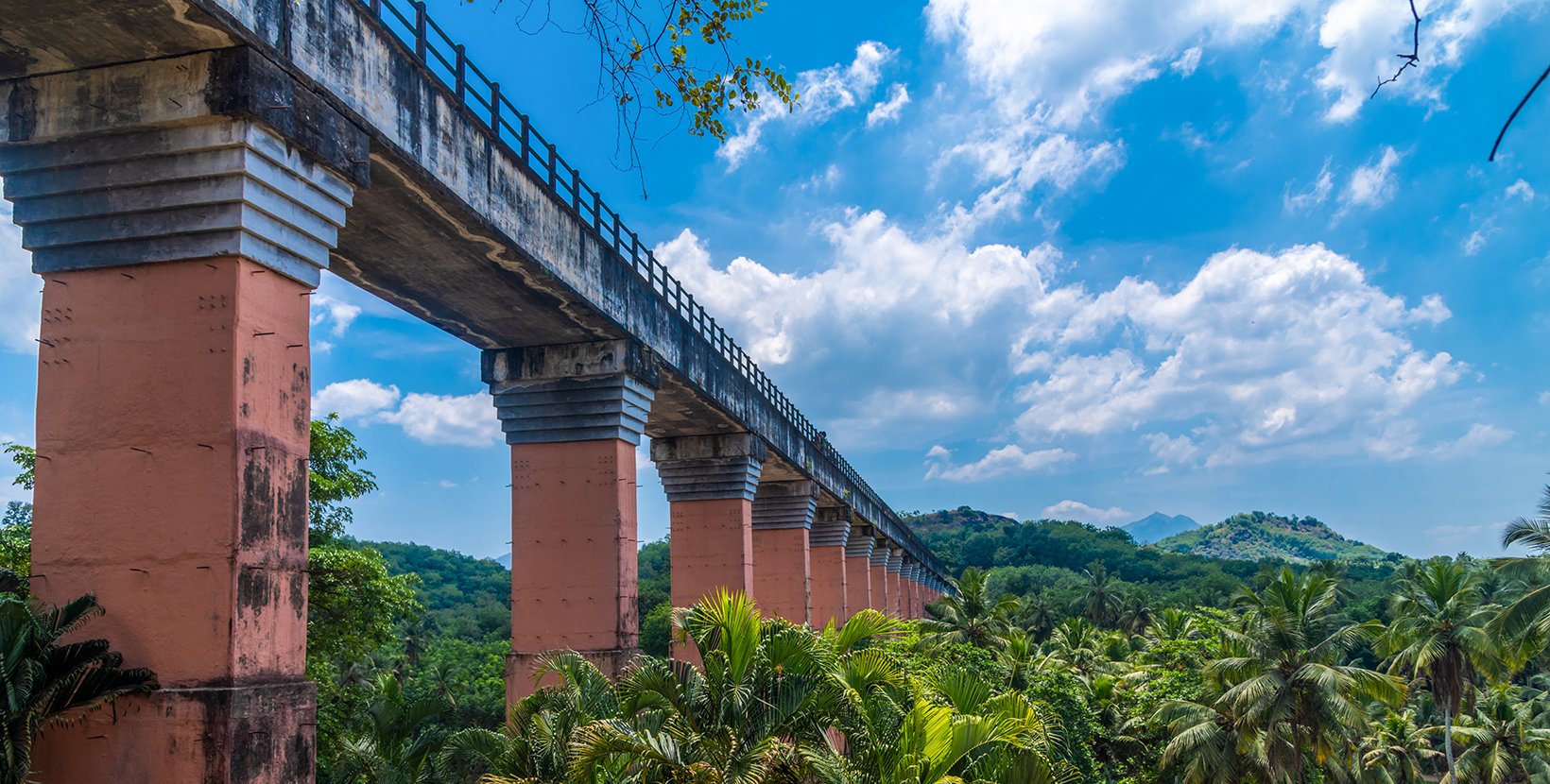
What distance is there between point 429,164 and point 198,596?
14.6 ft

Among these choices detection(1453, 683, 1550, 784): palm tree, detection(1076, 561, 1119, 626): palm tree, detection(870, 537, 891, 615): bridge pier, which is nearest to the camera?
detection(1453, 683, 1550, 784): palm tree

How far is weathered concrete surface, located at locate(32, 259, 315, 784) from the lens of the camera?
22.0 ft

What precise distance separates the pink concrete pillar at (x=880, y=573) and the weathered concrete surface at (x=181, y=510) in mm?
37379

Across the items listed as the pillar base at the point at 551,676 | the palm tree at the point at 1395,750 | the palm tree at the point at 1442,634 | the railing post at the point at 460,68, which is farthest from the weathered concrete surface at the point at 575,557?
the palm tree at the point at 1395,750

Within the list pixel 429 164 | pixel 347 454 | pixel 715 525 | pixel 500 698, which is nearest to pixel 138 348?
pixel 429 164

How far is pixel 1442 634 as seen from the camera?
105 ft

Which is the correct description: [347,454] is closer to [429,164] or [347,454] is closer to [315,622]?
[315,622]

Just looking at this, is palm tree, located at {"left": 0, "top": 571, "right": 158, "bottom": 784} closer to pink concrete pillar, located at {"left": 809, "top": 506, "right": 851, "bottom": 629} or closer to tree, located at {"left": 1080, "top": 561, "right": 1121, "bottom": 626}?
pink concrete pillar, located at {"left": 809, "top": 506, "right": 851, "bottom": 629}

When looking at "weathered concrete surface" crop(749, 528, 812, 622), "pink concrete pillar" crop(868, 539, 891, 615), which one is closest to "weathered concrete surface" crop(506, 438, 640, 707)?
"weathered concrete surface" crop(749, 528, 812, 622)

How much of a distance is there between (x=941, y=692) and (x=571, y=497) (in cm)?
637

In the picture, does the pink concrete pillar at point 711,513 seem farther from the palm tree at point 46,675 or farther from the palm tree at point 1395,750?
the palm tree at point 1395,750

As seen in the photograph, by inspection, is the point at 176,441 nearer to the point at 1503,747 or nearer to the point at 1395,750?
the point at 1395,750

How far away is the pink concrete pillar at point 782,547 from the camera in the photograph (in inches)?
1027

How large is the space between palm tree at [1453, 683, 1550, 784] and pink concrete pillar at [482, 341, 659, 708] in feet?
124
